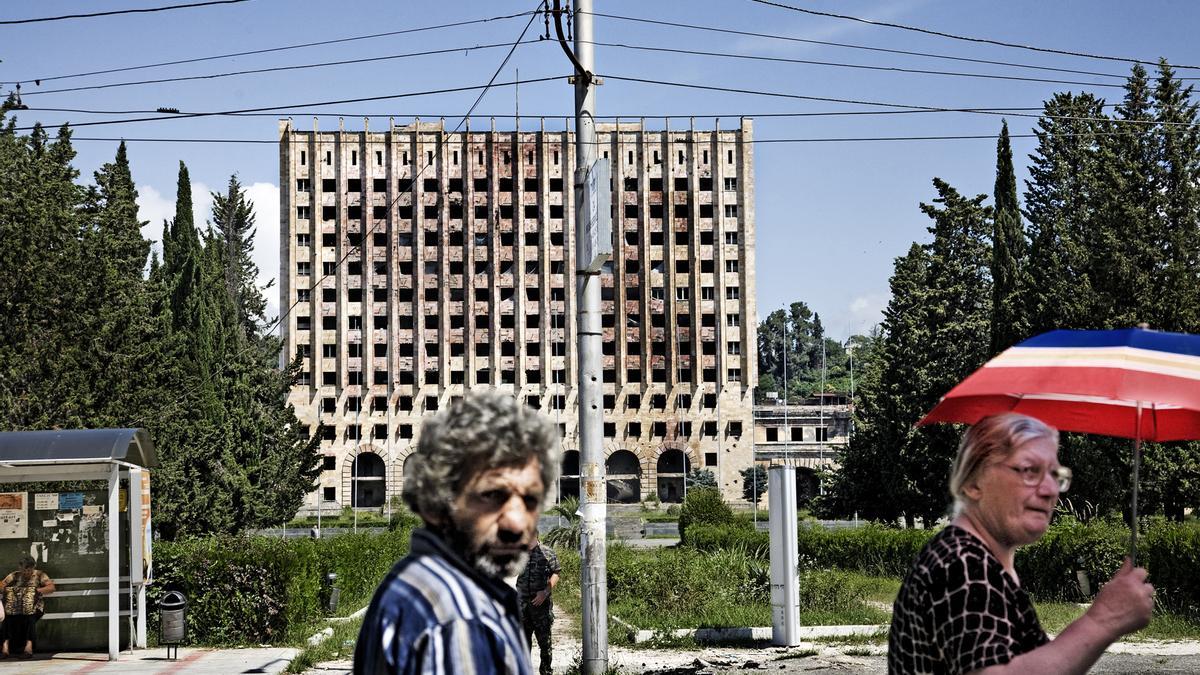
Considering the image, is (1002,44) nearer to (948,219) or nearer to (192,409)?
(948,219)

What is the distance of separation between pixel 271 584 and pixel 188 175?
4730 centimetres

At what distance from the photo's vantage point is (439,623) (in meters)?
2.22

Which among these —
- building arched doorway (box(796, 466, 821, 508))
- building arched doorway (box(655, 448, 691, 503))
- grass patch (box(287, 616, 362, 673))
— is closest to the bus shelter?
grass patch (box(287, 616, 362, 673))

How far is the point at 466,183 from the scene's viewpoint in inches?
3866

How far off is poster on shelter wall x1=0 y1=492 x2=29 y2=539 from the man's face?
14898 mm

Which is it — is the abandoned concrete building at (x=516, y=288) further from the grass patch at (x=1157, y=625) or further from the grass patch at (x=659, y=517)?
the grass patch at (x=1157, y=625)

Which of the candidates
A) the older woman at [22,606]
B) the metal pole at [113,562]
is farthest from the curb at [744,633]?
the older woman at [22,606]

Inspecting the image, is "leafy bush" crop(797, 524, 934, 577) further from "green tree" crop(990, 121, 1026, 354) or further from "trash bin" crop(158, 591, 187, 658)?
"trash bin" crop(158, 591, 187, 658)

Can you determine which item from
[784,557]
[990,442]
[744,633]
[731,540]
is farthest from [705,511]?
[990,442]

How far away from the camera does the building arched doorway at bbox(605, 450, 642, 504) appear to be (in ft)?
317

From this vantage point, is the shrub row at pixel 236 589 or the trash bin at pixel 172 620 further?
the shrub row at pixel 236 589

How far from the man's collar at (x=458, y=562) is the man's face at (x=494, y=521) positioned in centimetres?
3

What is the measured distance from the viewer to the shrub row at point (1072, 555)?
17906 mm

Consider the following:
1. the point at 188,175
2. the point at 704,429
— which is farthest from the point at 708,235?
the point at 188,175
